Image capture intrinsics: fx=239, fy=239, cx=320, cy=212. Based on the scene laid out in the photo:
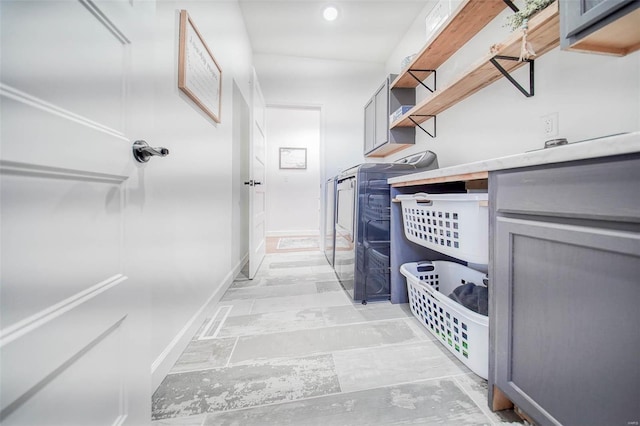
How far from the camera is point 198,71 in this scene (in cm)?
132

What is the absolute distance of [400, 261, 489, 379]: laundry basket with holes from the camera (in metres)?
0.96

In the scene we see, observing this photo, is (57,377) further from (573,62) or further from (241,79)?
(241,79)

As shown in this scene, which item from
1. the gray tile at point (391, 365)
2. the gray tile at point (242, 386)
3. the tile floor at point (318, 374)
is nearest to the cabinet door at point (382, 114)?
the tile floor at point (318, 374)

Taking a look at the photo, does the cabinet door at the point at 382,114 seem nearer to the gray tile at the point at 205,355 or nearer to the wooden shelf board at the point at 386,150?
the wooden shelf board at the point at 386,150

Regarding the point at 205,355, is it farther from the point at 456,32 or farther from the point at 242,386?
the point at 456,32

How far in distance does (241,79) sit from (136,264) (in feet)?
7.55

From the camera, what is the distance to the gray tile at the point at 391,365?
0.96m

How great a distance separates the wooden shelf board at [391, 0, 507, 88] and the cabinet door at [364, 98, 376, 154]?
75cm

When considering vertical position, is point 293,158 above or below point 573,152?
above

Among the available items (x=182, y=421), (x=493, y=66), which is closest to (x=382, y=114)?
(x=493, y=66)

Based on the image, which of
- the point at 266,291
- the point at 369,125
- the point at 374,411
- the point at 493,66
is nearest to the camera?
the point at 374,411

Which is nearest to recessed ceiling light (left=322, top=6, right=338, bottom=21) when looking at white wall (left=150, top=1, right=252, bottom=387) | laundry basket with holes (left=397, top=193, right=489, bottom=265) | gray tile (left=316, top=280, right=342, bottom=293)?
white wall (left=150, top=1, right=252, bottom=387)

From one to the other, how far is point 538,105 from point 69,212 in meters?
1.85

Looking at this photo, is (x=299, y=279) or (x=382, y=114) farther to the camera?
(x=382, y=114)
